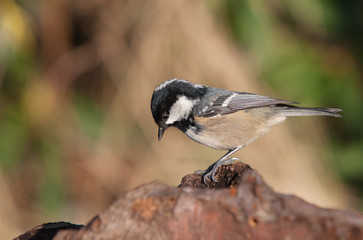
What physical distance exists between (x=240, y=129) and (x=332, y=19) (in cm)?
274

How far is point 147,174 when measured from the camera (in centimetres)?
558

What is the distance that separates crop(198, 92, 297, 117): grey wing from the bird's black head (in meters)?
0.09

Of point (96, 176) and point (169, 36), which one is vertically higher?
point (169, 36)

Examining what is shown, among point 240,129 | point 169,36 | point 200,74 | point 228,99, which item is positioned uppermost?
point 169,36

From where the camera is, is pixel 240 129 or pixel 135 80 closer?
pixel 240 129

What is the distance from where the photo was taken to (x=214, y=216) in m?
1.58

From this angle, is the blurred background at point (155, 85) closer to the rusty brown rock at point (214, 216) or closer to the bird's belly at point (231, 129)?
the bird's belly at point (231, 129)

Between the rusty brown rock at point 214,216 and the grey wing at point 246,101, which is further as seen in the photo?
the grey wing at point 246,101

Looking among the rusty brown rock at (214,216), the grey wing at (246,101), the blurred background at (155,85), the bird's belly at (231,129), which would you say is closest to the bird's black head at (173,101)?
the bird's belly at (231,129)

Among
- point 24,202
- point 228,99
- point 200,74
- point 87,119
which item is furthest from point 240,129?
point 24,202

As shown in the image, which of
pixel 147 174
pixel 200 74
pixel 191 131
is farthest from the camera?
pixel 147 174

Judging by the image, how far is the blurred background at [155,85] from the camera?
5168 mm

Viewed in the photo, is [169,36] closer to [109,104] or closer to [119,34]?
[119,34]

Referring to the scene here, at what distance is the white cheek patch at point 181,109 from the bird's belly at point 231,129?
0.08m
